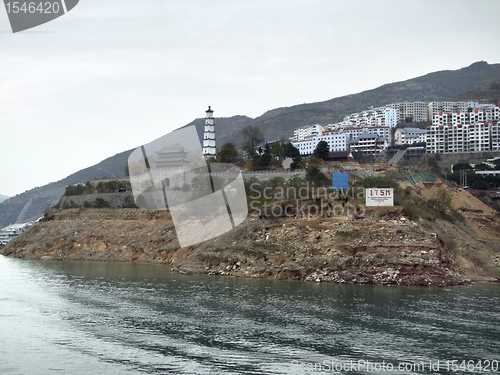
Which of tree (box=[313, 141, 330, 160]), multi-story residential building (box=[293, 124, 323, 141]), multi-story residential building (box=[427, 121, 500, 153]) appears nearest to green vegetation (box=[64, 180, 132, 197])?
tree (box=[313, 141, 330, 160])

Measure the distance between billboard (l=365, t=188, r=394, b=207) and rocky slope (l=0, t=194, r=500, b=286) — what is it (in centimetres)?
56

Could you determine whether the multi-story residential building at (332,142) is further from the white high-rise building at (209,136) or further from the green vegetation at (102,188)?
the green vegetation at (102,188)

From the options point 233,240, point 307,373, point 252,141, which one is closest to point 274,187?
point 233,240

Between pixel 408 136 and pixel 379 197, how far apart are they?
64.5m

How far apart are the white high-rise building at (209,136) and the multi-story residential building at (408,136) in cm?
4610

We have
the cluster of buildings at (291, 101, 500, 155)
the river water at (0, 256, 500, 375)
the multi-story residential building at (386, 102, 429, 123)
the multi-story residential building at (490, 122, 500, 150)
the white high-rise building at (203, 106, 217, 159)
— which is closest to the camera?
the river water at (0, 256, 500, 375)

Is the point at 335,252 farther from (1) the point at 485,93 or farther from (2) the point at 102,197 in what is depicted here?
(1) the point at 485,93

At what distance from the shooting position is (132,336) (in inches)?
724

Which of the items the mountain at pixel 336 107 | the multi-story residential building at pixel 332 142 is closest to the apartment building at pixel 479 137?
the multi-story residential building at pixel 332 142

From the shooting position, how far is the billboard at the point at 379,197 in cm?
3372

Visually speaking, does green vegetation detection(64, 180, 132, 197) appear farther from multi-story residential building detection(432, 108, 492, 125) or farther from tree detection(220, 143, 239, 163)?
multi-story residential building detection(432, 108, 492, 125)

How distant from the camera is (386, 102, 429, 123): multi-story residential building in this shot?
447ft

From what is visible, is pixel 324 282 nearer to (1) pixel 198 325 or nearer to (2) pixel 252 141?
(1) pixel 198 325

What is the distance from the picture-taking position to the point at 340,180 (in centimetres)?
3700
